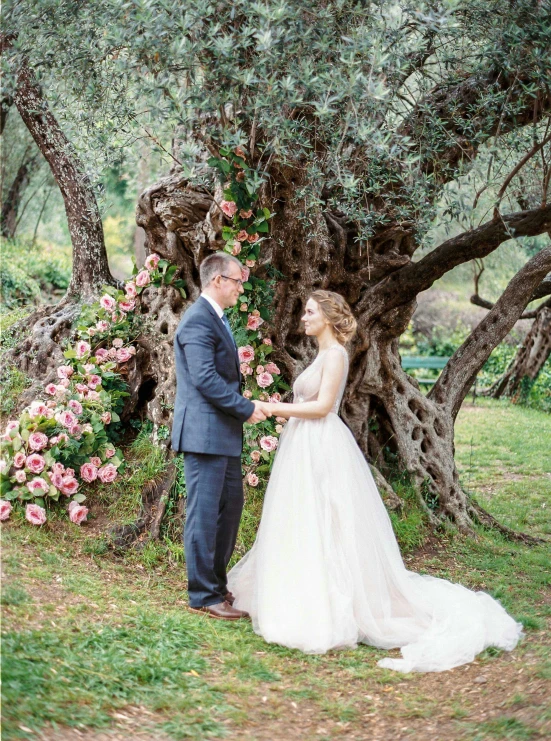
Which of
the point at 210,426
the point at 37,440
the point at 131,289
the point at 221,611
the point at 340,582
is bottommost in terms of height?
the point at 221,611

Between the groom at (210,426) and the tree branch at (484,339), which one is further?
the tree branch at (484,339)

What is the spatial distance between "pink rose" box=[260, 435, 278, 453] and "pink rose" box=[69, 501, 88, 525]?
1594 millimetres

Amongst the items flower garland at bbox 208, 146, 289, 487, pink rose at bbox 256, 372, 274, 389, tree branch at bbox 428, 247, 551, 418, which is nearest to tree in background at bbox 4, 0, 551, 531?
tree branch at bbox 428, 247, 551, 418

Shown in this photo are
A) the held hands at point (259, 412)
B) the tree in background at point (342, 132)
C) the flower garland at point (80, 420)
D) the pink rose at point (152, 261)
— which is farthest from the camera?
the pink rose at point (152, 261)

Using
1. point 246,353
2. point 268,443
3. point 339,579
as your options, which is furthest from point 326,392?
point 246,353

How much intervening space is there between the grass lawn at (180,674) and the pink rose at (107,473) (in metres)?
0.49

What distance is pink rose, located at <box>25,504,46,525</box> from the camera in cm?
627

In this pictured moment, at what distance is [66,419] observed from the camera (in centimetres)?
666

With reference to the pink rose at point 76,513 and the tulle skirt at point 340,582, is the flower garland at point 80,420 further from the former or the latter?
the tulle skirt at point 340,582

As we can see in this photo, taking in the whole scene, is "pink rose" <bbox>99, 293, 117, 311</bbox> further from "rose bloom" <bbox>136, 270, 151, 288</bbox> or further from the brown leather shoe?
the brown leather shoe

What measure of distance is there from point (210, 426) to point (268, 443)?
5.11 ft

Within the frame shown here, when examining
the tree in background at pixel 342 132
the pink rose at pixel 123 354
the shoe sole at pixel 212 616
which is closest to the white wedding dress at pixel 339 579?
the shoe sole at pixel 212 616

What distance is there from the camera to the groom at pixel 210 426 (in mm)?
5234

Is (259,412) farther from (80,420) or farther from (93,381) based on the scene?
(93,381)
